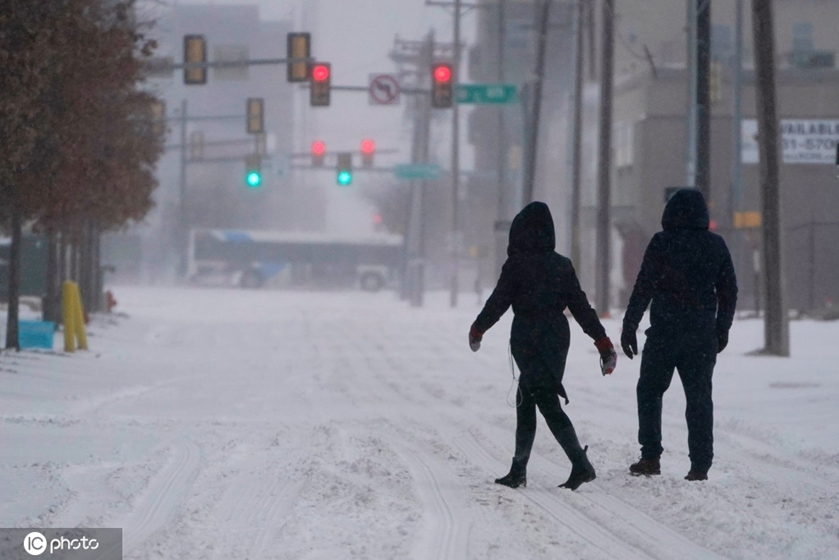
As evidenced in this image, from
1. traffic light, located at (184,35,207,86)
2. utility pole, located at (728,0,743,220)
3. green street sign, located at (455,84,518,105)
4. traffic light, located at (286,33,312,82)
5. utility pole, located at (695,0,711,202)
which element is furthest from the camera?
utility pole, located at (728,0,743,220)

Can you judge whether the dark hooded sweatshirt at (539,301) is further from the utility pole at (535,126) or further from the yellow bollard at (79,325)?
the utility pole at (535,126)

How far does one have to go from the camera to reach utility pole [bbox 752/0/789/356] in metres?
19.1

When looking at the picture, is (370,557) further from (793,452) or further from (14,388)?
(14,388)

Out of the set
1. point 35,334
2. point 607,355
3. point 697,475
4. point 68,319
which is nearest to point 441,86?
point 68,319

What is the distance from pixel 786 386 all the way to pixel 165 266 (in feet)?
263

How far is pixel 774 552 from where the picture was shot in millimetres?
6332

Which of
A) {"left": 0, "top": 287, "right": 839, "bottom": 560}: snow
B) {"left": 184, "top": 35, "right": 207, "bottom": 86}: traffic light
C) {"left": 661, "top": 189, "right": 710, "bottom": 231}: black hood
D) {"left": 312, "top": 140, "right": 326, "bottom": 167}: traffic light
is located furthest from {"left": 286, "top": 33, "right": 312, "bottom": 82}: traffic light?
{"left": 661, "top": 189, "right": 710, "bottom": 231}: black hood

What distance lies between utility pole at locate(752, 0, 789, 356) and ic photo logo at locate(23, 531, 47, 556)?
1486 cm

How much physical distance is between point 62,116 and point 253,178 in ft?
85.3

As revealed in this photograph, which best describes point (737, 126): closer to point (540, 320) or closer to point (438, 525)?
point (540, 320)

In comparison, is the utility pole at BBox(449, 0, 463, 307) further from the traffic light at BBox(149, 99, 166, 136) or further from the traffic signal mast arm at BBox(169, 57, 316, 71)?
the traffic signal mast arm at BBox(169, 57, 316, 71)

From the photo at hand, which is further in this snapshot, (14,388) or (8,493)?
(14,388)

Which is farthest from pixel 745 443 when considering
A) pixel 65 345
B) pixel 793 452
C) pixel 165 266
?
pixel 165 266

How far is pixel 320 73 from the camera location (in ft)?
88.5
